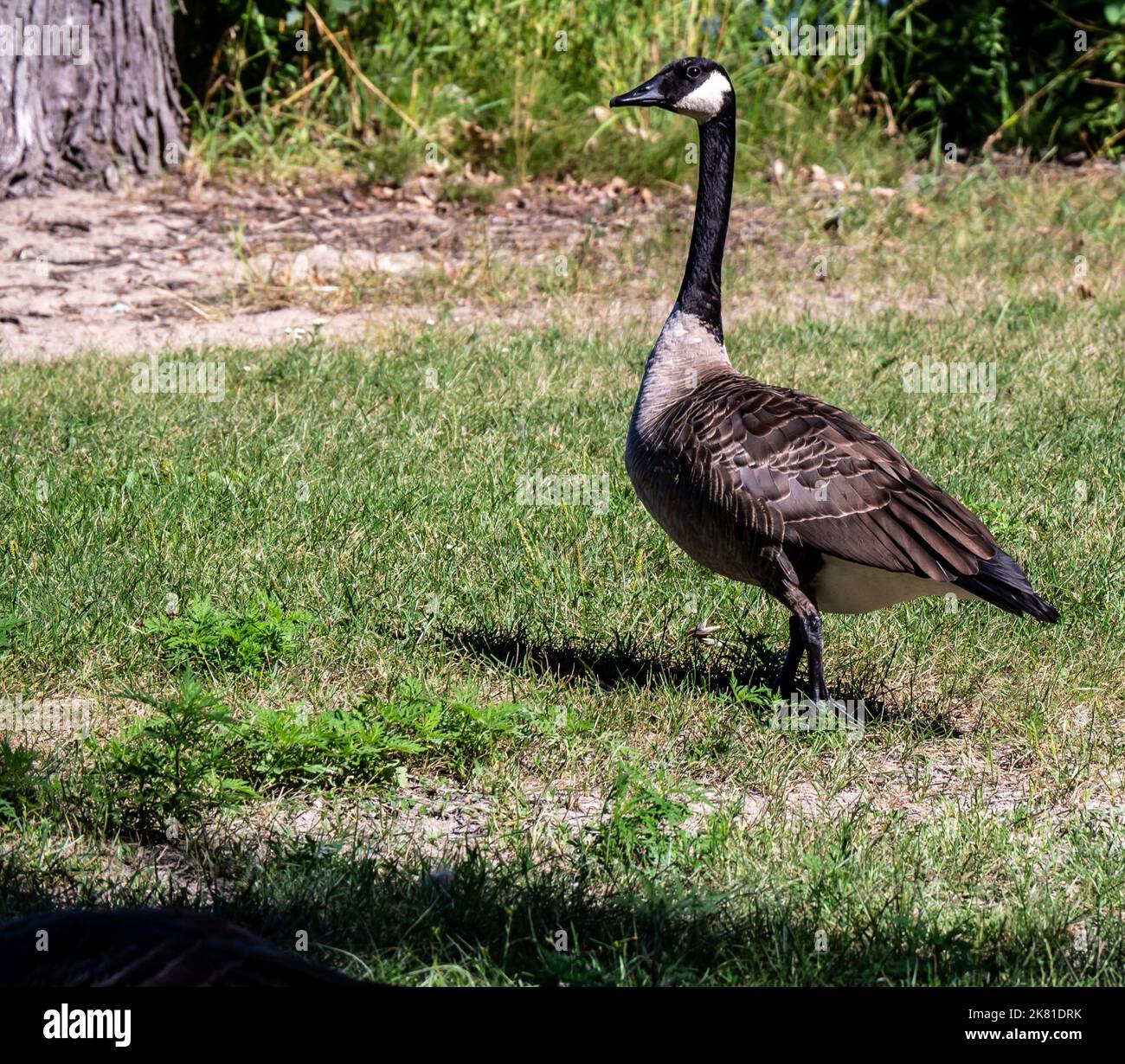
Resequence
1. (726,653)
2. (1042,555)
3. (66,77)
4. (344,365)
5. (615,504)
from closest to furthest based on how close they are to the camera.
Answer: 1. (726,653)
2. (1042,555)
3. (615,504)
4. (344,365)
5. (66,77)

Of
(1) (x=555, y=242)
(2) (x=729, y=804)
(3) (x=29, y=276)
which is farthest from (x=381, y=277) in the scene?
(2) (x=729, y=804)

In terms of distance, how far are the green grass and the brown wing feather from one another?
0.65 metres

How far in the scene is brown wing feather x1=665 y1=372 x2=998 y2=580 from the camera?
4273 millimetres

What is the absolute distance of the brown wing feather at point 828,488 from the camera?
4.27 metres

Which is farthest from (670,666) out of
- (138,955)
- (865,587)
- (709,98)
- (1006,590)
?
(138,955)

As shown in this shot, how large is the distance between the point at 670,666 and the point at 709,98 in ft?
7.12

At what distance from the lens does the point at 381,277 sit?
31.9 ft

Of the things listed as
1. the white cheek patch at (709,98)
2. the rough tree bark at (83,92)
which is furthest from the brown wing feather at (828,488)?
the rough tree bark at (83,92)

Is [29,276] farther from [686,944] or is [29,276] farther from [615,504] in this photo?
[686,944]

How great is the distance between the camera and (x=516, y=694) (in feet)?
15.6

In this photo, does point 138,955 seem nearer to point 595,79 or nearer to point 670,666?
point 670,666

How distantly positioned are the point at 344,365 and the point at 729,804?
479 centimetres

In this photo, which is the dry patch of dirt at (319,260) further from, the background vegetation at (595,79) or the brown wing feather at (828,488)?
→ the brown wing feather at (828,488)

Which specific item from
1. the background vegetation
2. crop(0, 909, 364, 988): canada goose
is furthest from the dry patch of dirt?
crop(0, 909, 364, 988): canada goose
